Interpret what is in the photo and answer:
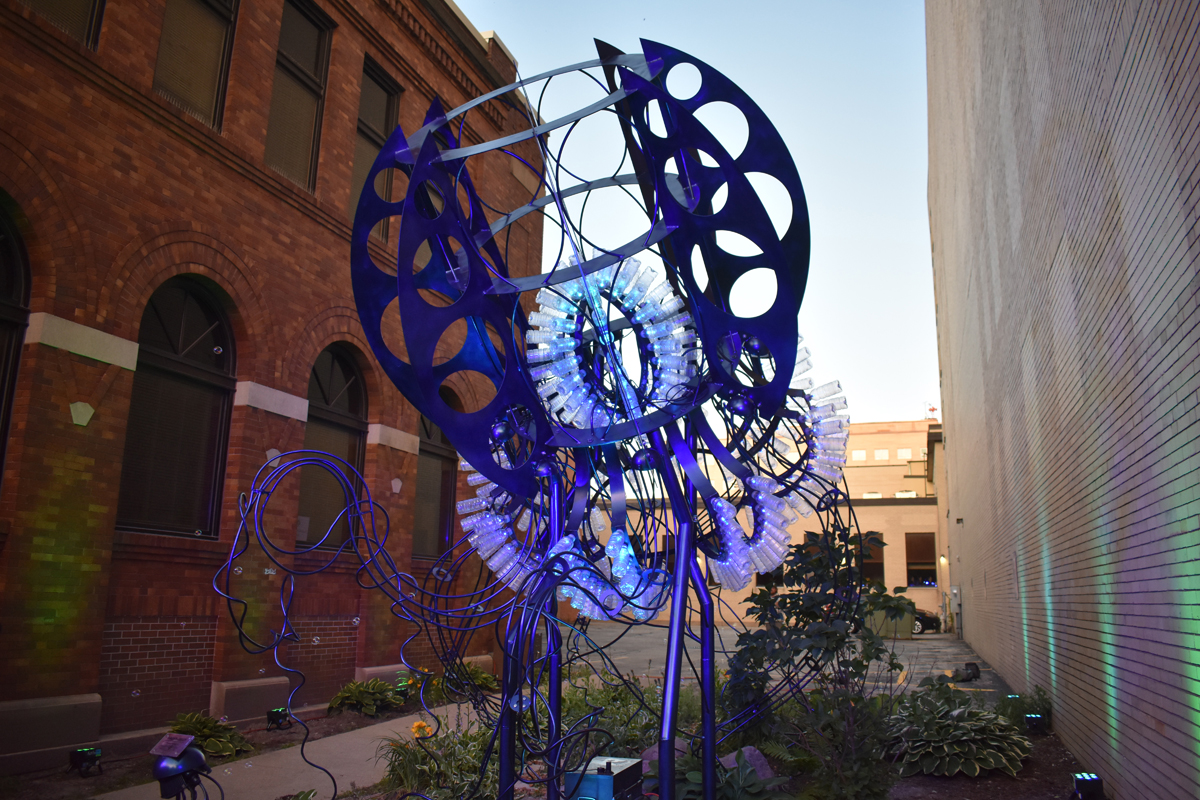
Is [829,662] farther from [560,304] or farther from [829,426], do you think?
[560,304]

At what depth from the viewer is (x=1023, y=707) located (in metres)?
9.71

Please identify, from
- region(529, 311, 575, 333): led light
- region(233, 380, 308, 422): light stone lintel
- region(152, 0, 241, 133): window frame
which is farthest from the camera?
region(152, 0, 241, 133): window frame

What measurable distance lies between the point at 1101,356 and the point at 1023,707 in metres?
5.31

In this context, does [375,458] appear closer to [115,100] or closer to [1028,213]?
[115,100]

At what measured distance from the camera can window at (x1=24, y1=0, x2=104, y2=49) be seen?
8492mm

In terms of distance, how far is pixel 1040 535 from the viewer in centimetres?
1034

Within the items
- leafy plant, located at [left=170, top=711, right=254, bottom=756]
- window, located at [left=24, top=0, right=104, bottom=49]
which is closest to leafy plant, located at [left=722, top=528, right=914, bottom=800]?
leafy plant, located at [left=170, top=711, right=254, bottom=756]

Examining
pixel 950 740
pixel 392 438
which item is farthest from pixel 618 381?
pixel 392 438

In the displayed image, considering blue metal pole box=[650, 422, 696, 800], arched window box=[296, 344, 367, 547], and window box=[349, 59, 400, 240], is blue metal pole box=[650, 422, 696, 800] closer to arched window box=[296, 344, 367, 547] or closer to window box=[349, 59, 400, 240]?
arched window box=[296, 344, 367, 547]

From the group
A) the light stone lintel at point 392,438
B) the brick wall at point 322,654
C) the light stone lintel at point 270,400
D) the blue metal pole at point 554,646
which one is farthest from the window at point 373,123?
the blue metal pole at point 554,646

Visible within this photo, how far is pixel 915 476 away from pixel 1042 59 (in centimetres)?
5889

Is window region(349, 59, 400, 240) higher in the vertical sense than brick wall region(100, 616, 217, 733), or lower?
higher

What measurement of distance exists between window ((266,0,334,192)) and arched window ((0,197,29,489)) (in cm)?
413

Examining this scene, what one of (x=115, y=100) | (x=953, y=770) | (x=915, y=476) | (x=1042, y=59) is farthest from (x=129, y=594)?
(x=915, y=476)
